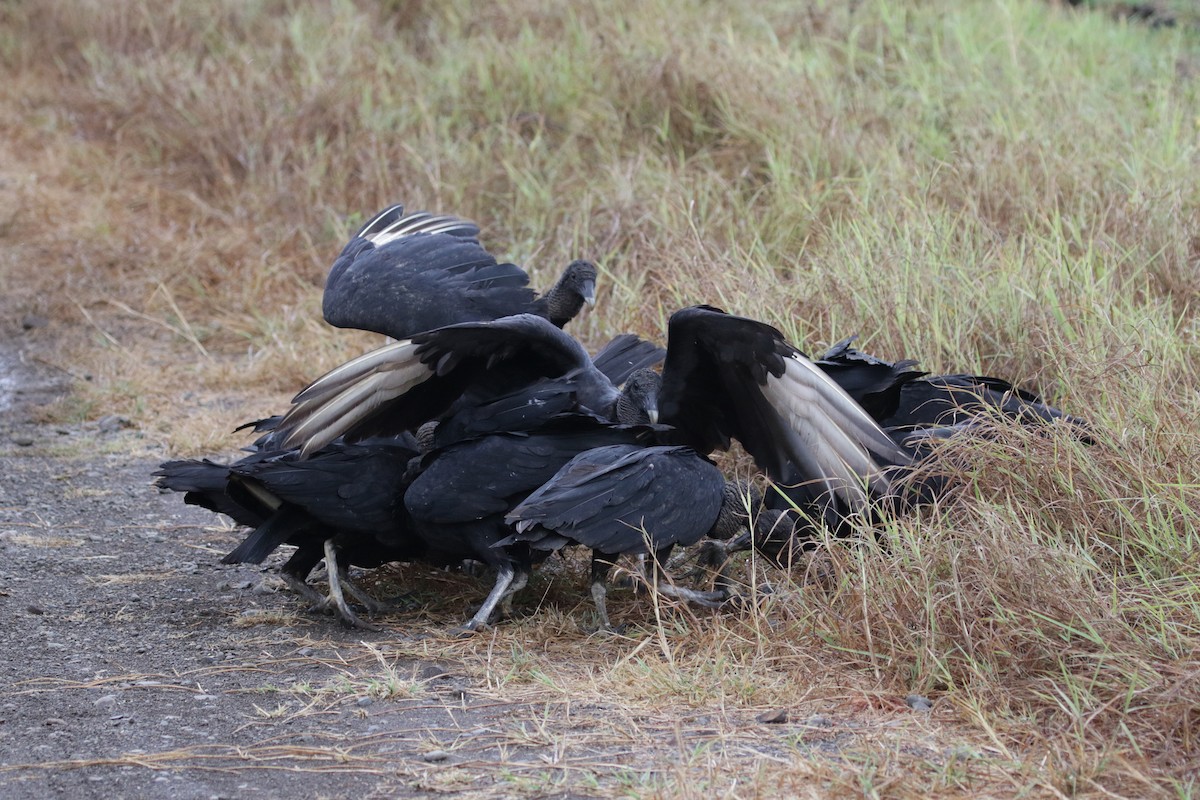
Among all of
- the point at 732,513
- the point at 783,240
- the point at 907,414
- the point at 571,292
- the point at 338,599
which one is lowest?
the point at 338,599

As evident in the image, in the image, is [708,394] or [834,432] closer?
[834,432]

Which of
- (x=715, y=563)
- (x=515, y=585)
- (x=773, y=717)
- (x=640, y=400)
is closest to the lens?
(x=773, y=717)

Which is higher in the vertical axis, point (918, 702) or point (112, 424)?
point (918, 702)

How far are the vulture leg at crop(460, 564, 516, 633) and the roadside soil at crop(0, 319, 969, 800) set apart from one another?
0.12 feet

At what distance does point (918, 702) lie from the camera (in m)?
2.74

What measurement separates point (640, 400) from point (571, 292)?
2.48 ft

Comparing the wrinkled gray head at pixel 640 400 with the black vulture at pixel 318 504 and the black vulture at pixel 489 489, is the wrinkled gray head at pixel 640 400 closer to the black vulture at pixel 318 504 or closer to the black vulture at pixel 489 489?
the black vulture at pixel 489 489

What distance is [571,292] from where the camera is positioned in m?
4.21

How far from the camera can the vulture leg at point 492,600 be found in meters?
3.32

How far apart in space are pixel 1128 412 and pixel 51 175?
6.00 metres

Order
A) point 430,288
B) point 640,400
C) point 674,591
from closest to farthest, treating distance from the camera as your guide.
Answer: point 674,591 < point 640,400 < point 430,288

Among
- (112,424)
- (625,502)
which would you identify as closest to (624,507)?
(625,502)

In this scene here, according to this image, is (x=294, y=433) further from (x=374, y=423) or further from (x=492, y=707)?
(x=492, y=707)

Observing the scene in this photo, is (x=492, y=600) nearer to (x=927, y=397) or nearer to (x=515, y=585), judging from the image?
(x=515, y=585)
